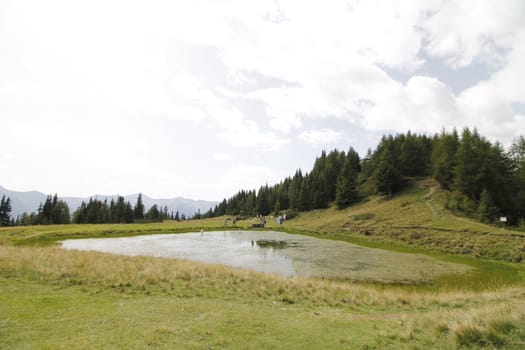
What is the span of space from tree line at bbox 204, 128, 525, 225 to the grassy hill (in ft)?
100

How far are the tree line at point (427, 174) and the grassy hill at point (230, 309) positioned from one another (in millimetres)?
30592

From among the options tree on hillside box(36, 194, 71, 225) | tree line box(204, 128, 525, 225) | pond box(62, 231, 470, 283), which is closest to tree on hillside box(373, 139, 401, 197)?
tree line box(204, 128, 525, 225)

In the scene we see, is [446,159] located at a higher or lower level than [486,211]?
higher

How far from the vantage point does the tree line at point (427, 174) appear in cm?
5128

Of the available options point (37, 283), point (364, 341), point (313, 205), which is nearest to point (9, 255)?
point (37, 283)

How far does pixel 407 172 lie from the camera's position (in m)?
83.3

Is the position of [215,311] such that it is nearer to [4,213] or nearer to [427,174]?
[427,174]

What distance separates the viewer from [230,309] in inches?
445

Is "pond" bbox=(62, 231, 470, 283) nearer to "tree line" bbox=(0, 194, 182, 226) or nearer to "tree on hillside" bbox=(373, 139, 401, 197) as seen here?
"tree on hillside" bbox=(373, 139, 401, 197)

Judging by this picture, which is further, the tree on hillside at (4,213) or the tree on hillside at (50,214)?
the tree on hillside at (4,213)

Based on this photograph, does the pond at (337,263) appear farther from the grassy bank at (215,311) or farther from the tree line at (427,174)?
the tree line at (427,174)

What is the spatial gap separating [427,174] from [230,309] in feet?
294

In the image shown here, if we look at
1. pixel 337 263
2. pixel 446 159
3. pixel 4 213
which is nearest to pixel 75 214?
pixel 4 213

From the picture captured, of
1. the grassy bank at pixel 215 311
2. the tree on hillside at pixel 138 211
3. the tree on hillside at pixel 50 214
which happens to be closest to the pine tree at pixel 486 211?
the grassy bank at pixel 215 311
